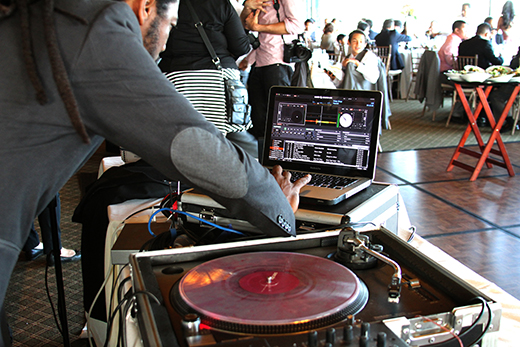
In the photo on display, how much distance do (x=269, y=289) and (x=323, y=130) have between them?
31.2 inches

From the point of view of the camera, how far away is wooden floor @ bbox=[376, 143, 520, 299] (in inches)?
94.0

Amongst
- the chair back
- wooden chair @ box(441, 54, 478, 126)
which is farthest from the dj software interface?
the chair back

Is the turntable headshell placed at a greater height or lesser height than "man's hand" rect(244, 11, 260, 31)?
lesser

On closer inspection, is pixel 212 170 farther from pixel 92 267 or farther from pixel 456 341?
pixel 92 267

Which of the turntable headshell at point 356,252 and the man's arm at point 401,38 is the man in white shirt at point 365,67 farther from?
the turntable headshell at point 356,252

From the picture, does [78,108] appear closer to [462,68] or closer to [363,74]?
[363,74]

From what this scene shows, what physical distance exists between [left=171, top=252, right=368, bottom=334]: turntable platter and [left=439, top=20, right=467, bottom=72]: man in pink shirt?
6.31 meters

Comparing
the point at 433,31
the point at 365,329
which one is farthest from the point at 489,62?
the point at 365,329

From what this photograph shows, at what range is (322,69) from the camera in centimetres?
477

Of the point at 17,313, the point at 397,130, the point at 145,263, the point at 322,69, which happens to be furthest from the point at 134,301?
the point at 397,130

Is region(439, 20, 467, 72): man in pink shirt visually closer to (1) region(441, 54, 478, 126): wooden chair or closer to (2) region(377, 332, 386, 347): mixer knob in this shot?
(1) region(441, 54, 478, 126): wooden chair

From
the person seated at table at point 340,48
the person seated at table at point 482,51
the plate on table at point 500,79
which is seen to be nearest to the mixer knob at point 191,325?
the plate on table at point 500,79

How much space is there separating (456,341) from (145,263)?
0.43 meters

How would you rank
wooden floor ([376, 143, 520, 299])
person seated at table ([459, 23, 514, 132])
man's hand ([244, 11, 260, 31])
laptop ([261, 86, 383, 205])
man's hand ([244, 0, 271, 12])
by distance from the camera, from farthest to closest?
person seated at table ([459, 23, 514, 132]) < man's hand ([244, 11, 260, 31]) < man's hand ([244, 0, 271, 12]) < wooden floor ([376, 143, 520, 299]) < laptop ([261, 86, 383, 205])
